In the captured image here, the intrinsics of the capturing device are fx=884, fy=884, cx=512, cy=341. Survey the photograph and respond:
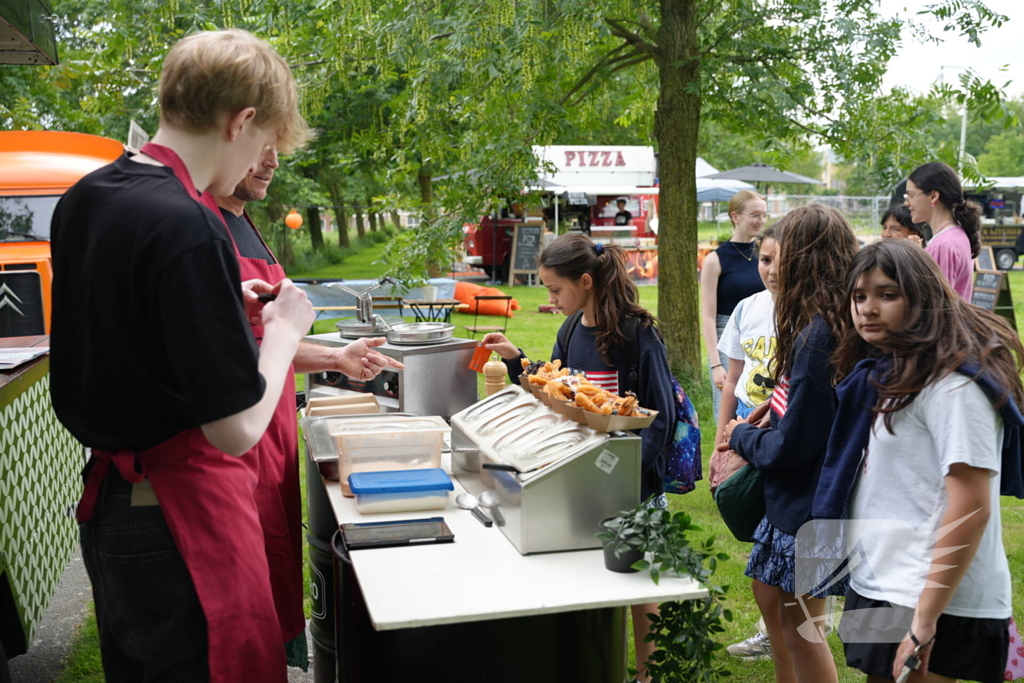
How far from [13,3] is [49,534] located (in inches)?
82.3

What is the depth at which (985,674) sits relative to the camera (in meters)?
1.96

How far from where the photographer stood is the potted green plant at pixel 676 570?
196 centimetres

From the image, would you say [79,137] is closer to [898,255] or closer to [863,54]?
[863,54]

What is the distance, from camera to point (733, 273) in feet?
16.4

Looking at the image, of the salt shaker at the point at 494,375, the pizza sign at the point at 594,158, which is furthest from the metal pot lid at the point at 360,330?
the pizza sign at the point at 594,158

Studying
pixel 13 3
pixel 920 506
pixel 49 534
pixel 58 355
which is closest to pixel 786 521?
pixel 920 506

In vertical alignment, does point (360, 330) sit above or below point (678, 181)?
below

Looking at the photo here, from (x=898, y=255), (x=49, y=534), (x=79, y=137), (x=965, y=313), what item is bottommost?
(x=49, y=534)

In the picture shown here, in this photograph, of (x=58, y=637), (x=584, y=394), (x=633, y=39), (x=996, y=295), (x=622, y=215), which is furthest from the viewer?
(x=622, y=215)

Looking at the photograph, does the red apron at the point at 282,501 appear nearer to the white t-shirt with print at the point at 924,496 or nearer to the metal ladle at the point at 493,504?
the metal ladle at the point at 493,504

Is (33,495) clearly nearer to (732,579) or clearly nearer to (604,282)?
(604,282)

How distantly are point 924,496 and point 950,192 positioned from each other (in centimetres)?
301

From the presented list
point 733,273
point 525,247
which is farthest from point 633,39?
point 525,247

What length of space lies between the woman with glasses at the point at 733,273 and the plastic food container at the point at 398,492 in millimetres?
2850
